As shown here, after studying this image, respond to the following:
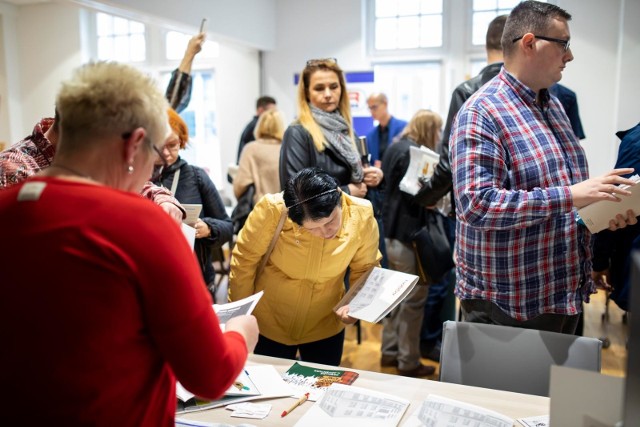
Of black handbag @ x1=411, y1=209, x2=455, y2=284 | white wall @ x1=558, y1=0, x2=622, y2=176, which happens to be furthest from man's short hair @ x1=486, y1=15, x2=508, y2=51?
white wall @ x1=558, y1=0, x2=622, y2=176

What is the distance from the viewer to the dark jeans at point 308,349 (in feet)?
7.38

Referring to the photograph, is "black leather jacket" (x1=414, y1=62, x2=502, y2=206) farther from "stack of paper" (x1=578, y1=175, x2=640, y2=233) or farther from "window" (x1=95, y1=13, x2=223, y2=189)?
"window" (x1=95, y1=13, x2=223, y2=189)

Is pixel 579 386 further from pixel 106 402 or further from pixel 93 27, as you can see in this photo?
pixel 93 27

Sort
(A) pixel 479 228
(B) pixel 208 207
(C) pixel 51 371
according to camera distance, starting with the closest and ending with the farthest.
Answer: (C) pixel 51 371 < (A) pixel 479 228 < (B) pixel 208 207

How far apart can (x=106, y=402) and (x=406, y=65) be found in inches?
255

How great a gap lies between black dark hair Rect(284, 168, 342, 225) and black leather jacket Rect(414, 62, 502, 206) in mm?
942

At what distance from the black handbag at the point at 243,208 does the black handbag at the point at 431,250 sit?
1.22m

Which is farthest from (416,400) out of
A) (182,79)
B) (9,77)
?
(9,77)

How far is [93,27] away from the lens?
7391 mm

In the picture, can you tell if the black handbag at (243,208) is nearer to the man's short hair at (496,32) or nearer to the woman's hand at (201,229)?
the woman's hand at (201,229)

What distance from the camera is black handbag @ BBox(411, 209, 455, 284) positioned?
3299 millimetres

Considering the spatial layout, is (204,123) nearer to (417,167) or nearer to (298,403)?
(417,167)

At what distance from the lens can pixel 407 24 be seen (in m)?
6.87

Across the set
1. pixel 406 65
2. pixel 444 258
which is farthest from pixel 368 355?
pixel 406 65
